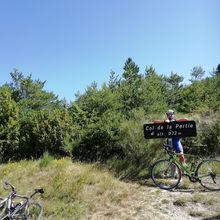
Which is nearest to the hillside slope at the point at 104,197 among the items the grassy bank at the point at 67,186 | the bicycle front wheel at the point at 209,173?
the grassy bank at the point at 67,186

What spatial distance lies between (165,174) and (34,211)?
322 cm

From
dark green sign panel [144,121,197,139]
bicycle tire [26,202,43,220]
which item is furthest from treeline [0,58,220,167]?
bicycle tire [26,202,43,220]

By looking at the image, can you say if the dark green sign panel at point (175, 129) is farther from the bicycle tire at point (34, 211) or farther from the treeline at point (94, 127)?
the bicycle tire at point (34, 211)

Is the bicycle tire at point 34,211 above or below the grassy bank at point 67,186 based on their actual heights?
below

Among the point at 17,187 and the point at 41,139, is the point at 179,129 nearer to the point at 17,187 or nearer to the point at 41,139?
the point at 17,187

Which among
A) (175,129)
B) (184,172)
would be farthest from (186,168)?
(175,129)

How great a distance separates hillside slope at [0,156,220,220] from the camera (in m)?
6.54

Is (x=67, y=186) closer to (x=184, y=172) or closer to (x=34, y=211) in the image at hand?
(x=34, y=211)

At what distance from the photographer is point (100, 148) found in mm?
11273

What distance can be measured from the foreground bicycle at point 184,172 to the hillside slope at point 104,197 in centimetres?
21

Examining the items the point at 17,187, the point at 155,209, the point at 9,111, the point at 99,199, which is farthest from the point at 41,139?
the point at 155,209

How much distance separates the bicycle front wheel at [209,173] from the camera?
7.66 m

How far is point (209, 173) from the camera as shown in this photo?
7633 mm

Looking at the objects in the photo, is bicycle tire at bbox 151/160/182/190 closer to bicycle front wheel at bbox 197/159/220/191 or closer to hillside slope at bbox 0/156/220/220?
hillside slope at bbox 0/156/220/220
